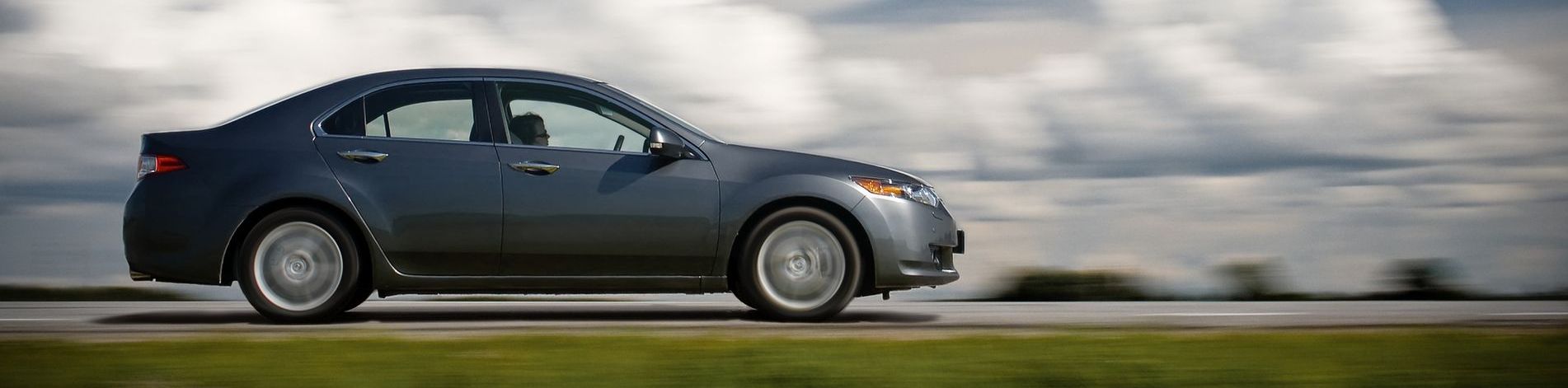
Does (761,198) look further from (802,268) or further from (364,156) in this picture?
(364,156)

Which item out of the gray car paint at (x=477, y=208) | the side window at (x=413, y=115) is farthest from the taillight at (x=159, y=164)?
the side window at (x=413, y=115)

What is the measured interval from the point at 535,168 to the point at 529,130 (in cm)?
30

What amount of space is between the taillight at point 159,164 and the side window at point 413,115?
74 centimetres

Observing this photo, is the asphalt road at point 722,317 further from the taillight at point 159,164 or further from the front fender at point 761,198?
the taillight at point 159,164

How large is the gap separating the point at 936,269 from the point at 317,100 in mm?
3394

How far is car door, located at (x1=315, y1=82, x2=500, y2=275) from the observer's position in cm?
736

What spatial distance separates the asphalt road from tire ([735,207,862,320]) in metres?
0.12

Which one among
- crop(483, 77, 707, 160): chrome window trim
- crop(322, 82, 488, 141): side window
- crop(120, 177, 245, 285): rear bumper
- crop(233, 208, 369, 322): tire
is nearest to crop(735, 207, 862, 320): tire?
crop(483, 77, 707, 160): chrome window trim

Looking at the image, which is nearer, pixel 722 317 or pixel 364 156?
pixel 364 156

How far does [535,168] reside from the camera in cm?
743

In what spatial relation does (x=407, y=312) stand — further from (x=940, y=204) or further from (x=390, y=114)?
(x=940, y=204)

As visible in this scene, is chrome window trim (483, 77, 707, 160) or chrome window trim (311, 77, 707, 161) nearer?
chrome window trim (311, 77, 707, 161)

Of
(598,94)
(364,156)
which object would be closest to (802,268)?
(598,94)

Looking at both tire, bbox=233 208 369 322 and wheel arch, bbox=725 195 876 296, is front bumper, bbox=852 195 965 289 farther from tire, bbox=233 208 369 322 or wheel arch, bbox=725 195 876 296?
tire, bbox=233 208 369 322
